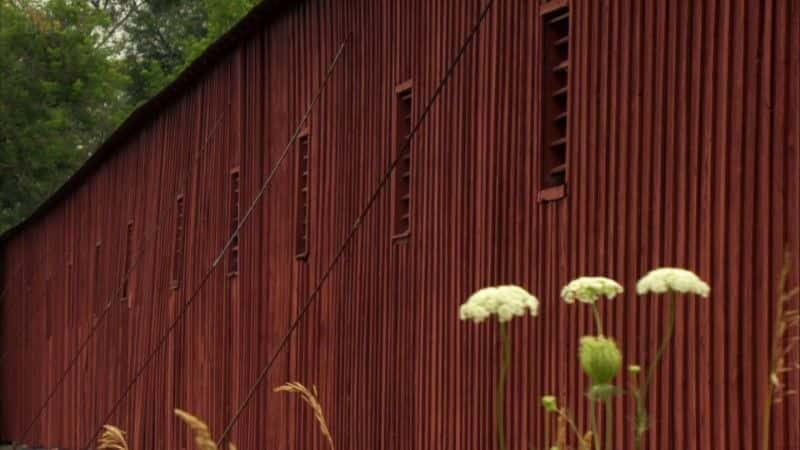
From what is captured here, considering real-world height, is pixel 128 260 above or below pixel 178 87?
below

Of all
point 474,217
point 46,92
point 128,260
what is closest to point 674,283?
point 474,217

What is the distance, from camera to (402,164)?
13.0m

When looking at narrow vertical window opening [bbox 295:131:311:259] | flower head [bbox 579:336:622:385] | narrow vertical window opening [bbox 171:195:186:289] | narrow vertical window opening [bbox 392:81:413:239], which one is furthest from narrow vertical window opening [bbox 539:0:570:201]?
narrow vertical window opening [bbox 171:195:186:289]

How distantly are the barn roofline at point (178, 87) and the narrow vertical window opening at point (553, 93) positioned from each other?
20.9 feet

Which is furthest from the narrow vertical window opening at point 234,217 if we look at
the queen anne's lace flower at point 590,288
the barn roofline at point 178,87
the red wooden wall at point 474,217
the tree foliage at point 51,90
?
the tree foliage at point 51,90

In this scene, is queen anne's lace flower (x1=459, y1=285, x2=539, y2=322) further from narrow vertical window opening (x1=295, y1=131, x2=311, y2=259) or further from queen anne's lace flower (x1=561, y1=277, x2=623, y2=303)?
narrow vertical window opening (x1=295, y1=131, x2=311, y2=259)

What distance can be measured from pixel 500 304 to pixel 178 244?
16.5m

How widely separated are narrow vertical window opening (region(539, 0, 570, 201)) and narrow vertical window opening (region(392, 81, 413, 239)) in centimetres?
247

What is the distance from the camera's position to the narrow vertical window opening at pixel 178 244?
2125 cm

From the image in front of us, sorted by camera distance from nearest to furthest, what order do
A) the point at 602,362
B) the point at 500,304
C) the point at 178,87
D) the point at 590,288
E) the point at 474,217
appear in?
the point at 602,362, the point at 500,304, the point at 590,288, the point at 474,217, the point at 178,87

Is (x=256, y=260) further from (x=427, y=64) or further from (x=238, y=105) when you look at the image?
(x=427, y=64)

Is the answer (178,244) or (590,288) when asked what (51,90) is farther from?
(590,288)

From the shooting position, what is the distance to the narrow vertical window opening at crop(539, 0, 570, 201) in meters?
10.3

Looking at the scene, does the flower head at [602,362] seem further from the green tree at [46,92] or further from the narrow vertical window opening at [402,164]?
the green tree at [46,92]
